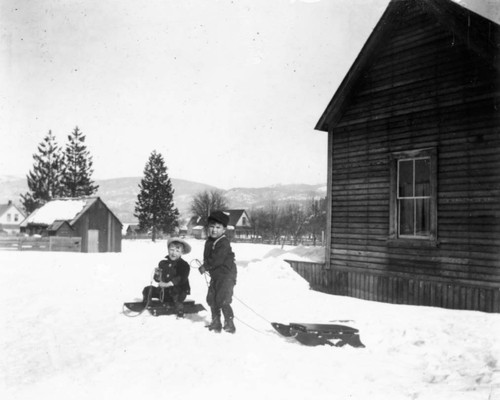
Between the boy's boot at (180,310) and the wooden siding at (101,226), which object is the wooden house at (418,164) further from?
the wooden siding at (101,226)

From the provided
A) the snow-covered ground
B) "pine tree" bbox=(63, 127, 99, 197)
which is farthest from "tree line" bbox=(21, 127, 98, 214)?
the snow-covered ground

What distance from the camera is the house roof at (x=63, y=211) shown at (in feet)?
117

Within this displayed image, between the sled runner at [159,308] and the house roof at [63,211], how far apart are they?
30127mm

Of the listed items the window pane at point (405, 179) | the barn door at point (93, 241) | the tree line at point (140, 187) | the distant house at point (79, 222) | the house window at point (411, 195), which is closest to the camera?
the house window at point (411, 195)

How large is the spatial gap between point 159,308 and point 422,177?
6.59 m

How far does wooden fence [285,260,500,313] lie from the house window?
1.04 metres

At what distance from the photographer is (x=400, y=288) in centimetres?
999

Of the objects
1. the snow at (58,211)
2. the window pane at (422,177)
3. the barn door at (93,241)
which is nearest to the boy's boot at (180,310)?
the window pane at (422,177)

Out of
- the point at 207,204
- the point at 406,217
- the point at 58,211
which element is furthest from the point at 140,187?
the point at 406,217

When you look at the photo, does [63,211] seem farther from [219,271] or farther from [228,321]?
[228,321]

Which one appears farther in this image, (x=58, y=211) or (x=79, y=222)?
(x=58, y=211)

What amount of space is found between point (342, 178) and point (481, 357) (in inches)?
263

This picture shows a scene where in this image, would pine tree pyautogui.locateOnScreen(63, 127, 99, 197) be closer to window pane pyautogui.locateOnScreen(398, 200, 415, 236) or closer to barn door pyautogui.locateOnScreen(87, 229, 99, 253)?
barn door pyautogui.locateOnScreen(87, 229, 99, 253)

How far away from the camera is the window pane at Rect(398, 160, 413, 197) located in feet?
33.6
